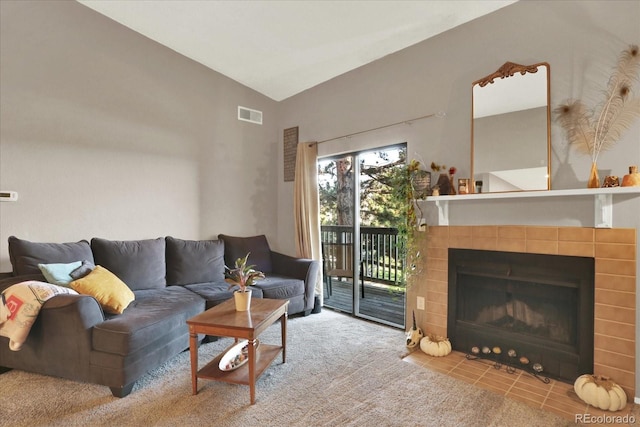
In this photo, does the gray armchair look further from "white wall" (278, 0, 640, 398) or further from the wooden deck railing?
"white wall" (278, 0, 640, 398)

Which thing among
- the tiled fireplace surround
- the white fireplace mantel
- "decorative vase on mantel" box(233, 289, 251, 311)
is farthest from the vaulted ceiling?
"decorative vase on mantel" box(233, 289, 251, 311)

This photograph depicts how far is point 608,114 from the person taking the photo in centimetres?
221

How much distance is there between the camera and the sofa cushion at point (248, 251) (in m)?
4.03

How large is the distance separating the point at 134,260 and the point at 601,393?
377 centimetres

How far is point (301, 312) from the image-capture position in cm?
380

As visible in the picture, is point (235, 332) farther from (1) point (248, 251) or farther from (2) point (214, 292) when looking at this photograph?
(1) point (248, 251)

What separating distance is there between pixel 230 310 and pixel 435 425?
148 cm

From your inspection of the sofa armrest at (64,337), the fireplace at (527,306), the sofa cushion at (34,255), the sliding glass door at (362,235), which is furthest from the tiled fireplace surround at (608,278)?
the sofa cushion at (34,255)

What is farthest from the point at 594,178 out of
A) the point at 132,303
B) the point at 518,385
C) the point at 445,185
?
the point at 132,303

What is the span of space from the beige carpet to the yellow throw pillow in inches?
20.9

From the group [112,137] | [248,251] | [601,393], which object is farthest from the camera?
[248,251]

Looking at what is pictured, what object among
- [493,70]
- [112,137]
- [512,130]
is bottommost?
[512,130]

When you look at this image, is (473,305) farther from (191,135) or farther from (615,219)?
(191,135)

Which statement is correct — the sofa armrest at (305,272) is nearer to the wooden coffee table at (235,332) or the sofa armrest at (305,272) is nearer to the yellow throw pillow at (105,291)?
the wooden coffee table at (235,332)
